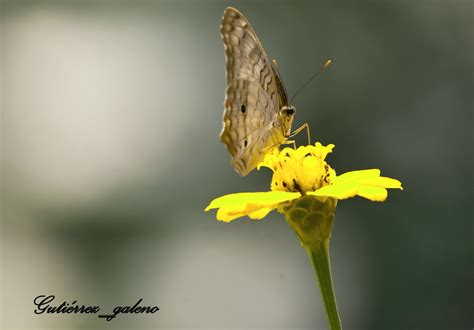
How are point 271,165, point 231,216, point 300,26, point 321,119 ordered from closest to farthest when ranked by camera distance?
point 231,216 < point 271,165 < point 321,119 < point 300,26

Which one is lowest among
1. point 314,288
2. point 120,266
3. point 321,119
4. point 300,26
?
point 314,288

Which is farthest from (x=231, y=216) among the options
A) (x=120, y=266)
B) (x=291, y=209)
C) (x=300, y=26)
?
(x=300, y=26)

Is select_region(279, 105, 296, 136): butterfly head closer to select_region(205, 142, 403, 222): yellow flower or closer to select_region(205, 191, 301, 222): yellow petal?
select_region(205, 142, 403, 222): yellow flower

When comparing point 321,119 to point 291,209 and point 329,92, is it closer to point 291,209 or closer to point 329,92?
point 329,92

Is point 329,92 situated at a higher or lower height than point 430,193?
higher

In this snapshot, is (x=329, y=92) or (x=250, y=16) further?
(x=250, y=16)

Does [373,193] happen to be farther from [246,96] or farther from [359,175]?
[246,96]
